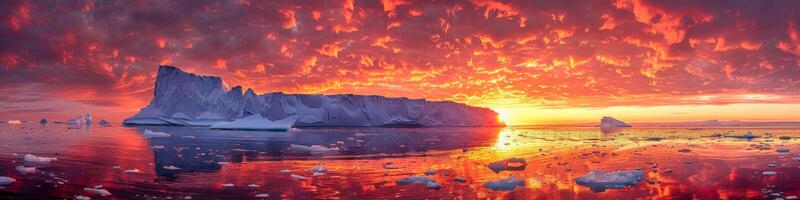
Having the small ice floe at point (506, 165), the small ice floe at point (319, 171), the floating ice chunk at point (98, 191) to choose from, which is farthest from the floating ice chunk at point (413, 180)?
the floating ice chunk at point (98, 191)

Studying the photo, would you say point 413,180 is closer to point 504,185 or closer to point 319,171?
point 504,185

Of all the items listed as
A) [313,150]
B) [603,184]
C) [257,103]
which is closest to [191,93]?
[257,103]

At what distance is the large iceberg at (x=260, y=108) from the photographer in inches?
2200

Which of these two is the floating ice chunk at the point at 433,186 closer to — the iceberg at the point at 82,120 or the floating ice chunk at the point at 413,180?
the floating ice chunk at the point at 413,180

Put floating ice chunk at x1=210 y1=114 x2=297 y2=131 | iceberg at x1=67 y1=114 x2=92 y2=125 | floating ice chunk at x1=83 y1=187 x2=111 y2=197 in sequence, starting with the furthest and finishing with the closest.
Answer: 1. iceberg at x1=67 y1=114 x2=92 y2=125
2. floating ice chunk at x1=210 y1=114 x2=297 y2=131
3. floating ice chunk at x1=83 y1=187 x2=111 y2=197

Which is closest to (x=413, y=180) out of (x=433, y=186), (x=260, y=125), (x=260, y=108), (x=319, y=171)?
(x=433, y=186)

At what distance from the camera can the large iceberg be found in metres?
55.9

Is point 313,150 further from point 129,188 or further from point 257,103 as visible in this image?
point 257,103

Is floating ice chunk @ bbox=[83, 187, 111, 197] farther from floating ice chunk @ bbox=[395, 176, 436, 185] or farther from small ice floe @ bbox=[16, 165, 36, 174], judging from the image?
floating ice chunk @ bbox=[395, 176, 436, 185]

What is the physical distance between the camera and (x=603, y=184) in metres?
9.30

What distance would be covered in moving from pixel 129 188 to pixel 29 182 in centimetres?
183

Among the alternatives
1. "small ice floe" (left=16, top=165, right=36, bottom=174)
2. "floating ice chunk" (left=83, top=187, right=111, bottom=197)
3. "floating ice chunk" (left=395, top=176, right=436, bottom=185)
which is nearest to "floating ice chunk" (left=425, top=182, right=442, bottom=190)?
"floating ice chunk" (left=395, top=176, right=436, bottom=185)

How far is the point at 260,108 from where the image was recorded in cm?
5988

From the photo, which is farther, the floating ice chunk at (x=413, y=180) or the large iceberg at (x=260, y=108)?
the large iceberg at (x=260, y=108)
